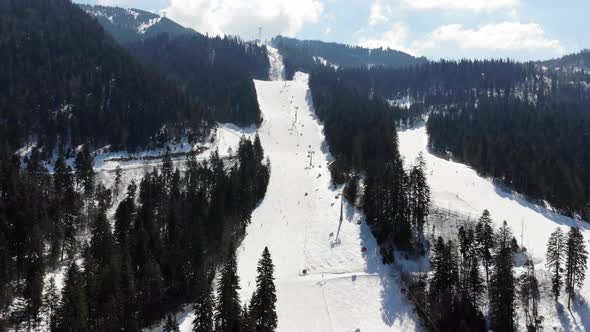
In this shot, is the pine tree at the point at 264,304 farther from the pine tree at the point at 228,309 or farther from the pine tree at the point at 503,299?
the pine tree at the point at 503,299

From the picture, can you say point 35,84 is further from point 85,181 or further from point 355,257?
point 355,257

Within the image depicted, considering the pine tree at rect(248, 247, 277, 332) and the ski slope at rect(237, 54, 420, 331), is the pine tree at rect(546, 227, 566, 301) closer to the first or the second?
the ski slope at rect(237, 54, 420, 331)

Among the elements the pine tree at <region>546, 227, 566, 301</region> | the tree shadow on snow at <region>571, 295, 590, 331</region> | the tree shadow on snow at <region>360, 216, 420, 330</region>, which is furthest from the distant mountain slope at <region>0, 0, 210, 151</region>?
the tree shadow on snow at <region>571, 295, 590, 331</region>

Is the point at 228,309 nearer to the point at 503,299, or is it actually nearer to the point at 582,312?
the point at 503,299

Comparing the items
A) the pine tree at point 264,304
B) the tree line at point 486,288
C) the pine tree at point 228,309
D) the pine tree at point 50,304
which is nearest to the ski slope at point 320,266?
the tree line at point 486,288

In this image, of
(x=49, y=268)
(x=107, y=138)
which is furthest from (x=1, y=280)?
(x=107, y=138)

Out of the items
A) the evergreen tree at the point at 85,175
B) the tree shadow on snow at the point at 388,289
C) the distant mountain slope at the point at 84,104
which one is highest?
the distant mountain slope at the point at 84,104
